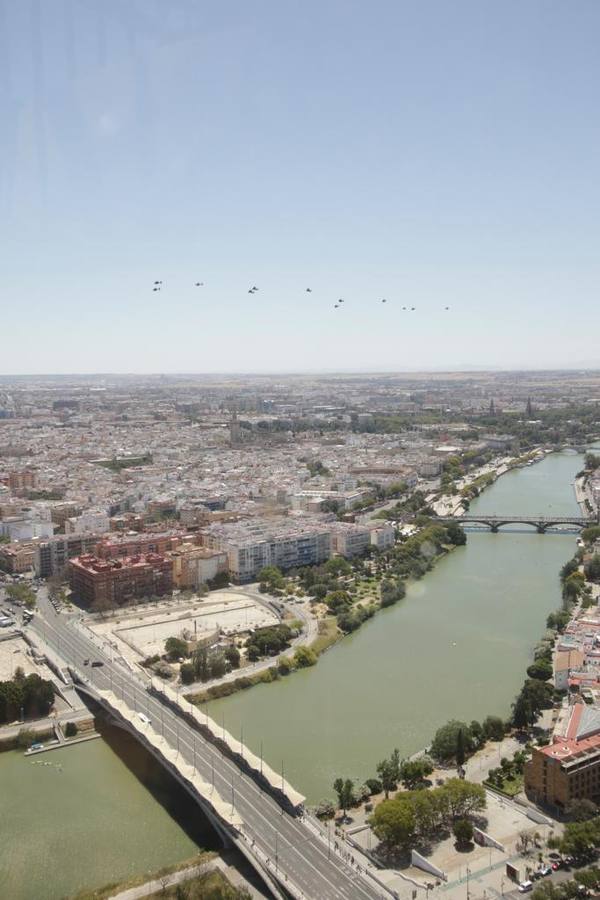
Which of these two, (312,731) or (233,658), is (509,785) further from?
(233,658)

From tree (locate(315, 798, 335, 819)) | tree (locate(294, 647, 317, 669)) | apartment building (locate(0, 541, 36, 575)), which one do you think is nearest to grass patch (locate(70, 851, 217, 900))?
tree (locate(315, 798, 335, 819))

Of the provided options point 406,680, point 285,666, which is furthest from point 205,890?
point 406,680

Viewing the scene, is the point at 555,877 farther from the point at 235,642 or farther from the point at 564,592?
the point at 564,592

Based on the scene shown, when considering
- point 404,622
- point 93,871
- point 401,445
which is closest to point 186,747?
point 93,871

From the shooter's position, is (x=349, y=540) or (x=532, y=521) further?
(x=532, y=521)

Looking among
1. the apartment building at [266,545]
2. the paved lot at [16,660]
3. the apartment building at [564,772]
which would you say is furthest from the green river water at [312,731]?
the apartment building at [266,545]
